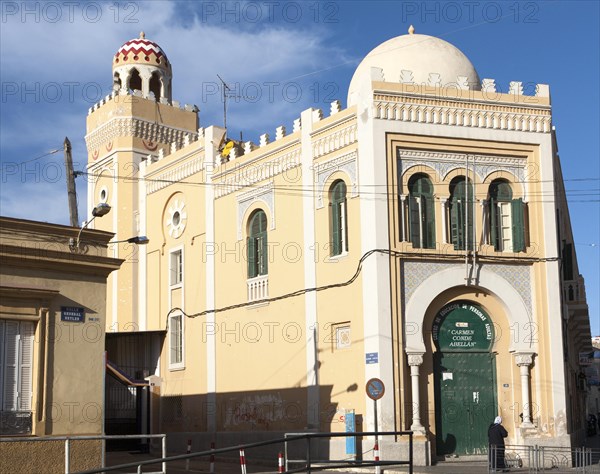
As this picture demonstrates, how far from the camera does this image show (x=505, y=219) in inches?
1011

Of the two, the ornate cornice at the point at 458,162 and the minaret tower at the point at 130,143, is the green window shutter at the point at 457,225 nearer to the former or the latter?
the ornate cornice at the point at 458,162

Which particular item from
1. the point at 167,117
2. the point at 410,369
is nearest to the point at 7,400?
the point at 410,369

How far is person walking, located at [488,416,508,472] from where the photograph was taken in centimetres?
2148

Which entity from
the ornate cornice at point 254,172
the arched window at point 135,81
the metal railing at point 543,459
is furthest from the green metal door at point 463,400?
the arched window at point 135,81

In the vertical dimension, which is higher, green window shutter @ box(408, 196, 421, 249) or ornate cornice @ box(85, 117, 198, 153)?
ornate cornice @ box(85, 117, 198, 153)

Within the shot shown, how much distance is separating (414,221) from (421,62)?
486 centimetres

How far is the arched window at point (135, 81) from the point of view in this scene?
36.2m

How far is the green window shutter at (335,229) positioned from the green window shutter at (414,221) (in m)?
2.15

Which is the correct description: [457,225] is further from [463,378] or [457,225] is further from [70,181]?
[70,181]

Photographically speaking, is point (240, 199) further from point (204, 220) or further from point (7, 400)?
point (7, 400)

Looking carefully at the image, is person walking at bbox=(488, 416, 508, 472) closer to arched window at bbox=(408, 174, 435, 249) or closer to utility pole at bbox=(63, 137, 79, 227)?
arched window at bbox=(408, 174, 435, 249)

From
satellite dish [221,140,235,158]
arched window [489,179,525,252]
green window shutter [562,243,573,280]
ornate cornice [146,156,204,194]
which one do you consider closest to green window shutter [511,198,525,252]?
arched window [489,179,525,252]

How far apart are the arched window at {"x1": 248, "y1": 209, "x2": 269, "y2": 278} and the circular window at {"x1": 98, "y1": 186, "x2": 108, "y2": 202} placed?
906cm

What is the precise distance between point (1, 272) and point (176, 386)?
51.0 ft
